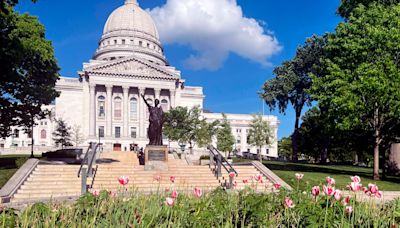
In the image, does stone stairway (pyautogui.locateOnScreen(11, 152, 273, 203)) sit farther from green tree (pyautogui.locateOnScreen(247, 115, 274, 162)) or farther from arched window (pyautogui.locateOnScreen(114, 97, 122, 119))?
arched window (pyautogui.locateOnScreen(114, 97, 122, 119))

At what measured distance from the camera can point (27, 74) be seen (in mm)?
27250

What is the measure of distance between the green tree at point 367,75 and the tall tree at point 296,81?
2222 cm

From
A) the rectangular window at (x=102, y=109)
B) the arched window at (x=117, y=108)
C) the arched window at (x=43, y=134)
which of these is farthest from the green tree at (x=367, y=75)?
the arched window at (x=43, y=134)

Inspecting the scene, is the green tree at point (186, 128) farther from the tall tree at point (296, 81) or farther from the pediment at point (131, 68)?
the pediment at point (131, 68)

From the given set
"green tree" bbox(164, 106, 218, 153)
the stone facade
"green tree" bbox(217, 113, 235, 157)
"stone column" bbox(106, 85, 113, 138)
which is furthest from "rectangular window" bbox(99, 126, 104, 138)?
"green tree" bbox(217, 113, 235, 157)

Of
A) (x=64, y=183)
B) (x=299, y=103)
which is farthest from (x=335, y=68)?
(x=299, y=103)

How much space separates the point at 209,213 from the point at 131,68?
76.6 meters

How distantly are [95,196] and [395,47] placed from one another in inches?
797

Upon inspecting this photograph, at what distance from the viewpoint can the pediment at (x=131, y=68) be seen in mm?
75938

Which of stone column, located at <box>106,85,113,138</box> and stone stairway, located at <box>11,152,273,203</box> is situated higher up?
stone column, located at <box>106,85,113,138</box>

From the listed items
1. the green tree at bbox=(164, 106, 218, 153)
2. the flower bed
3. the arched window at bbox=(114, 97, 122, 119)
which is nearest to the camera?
the flower bed

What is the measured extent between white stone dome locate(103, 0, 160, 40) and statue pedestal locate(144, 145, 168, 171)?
83250mm

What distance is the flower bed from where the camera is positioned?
4.31 metres

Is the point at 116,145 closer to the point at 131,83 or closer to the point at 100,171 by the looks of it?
the point at 131,83
